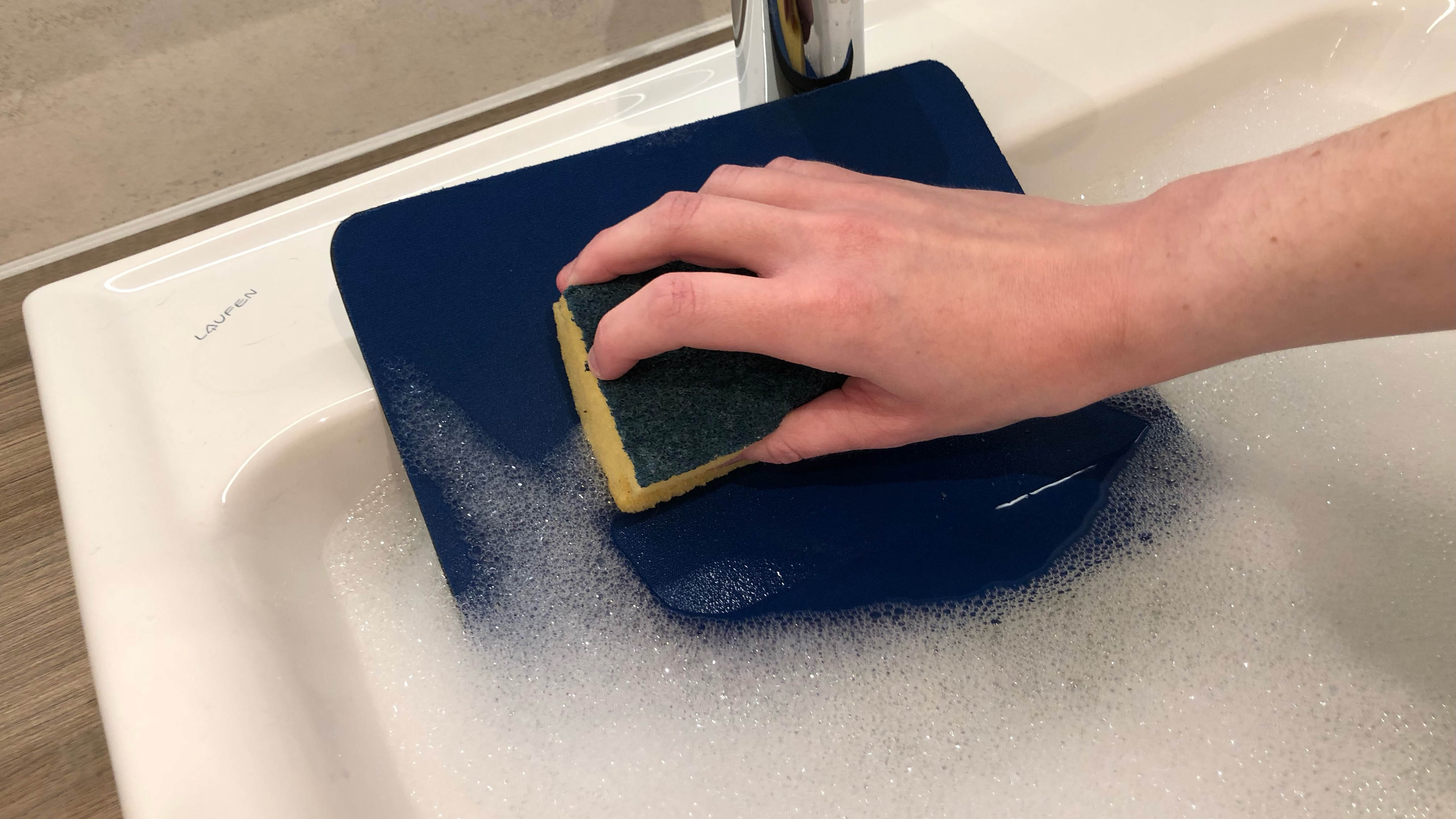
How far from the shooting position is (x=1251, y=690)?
0.49 metres

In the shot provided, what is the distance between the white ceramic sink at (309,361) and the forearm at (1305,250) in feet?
0.60

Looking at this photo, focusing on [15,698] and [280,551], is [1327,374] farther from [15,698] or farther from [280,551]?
[15,698]

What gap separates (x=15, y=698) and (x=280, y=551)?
6.7 inches

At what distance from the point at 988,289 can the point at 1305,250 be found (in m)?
0.15

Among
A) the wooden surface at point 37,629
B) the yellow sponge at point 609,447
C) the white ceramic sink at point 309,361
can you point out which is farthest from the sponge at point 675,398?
the wooden surface at point 37,629

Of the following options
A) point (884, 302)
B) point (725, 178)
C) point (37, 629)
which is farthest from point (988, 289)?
point (37, 629)

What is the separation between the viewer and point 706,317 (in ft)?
1.36

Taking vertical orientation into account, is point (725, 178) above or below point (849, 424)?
above

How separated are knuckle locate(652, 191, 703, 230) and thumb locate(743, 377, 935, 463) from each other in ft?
0.41

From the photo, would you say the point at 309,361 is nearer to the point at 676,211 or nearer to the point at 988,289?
the point at 676,211

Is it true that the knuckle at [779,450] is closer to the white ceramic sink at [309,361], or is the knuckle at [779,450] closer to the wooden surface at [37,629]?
the white ceramic sink at [309,361]

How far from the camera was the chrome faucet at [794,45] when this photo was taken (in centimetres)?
51

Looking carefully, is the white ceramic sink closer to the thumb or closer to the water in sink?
the water in sink

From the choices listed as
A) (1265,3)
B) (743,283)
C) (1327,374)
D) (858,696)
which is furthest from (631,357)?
(1265,3)
